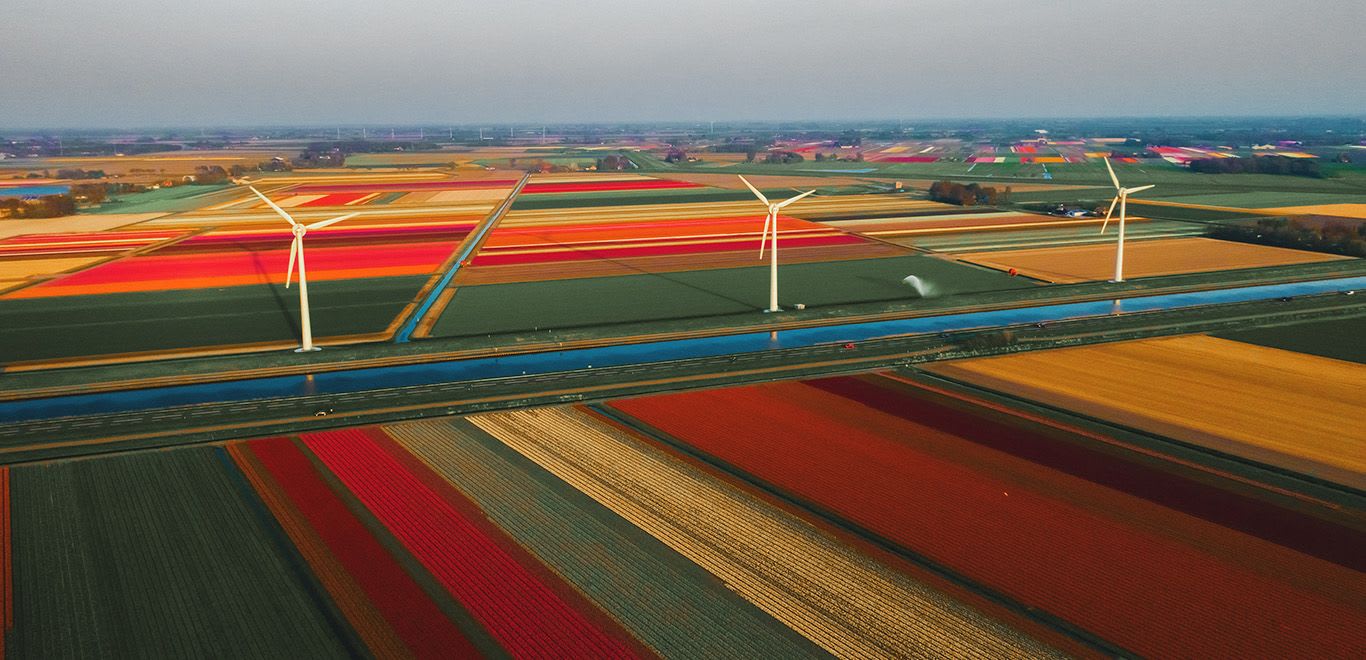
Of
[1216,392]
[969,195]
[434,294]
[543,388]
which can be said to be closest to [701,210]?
[969,195]

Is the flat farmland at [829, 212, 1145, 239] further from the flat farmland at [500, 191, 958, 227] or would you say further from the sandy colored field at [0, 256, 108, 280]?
the sandy colored field at [0, 256, 108, 280]

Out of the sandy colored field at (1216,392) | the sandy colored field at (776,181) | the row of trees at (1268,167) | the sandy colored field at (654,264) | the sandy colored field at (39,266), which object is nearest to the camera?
the sandy colored field at (1216,392)

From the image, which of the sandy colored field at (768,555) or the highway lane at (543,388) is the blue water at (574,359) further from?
the sandy colored field at (768,555)

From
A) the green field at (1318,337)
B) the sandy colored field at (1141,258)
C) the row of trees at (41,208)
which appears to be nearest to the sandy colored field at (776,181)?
the sandy colored field at (1141,258)

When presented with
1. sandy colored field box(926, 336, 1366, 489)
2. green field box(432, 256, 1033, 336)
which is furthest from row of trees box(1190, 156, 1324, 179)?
sandy colored field box(926, 336, 1366, 489)

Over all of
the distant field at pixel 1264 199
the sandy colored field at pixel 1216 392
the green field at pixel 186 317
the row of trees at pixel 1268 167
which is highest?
the row of trees at pixel 1268 167

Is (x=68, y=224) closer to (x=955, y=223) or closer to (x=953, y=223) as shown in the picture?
(x=953, y=223)
